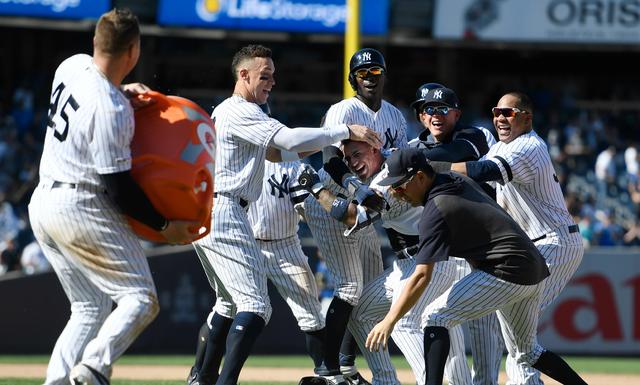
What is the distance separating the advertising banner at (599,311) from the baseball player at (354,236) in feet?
21.8

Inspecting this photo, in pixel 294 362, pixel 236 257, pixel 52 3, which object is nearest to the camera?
pixel 236 257

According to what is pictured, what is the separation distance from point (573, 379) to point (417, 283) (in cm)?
158

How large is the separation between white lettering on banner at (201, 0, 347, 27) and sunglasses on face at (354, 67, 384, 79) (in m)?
11.7

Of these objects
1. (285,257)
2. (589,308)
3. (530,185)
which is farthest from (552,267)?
(589,308)

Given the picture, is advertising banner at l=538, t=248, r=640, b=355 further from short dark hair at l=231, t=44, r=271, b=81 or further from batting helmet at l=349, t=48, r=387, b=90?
short dark hair at l=231, t=44, r=271, b=81

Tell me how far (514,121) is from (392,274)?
130cm

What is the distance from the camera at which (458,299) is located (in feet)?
20.4

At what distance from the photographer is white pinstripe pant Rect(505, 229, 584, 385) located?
7.16m

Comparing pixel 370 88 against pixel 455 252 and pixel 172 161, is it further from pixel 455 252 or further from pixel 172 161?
pixel 172 161

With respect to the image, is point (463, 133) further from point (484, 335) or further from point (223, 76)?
point (223, 76)

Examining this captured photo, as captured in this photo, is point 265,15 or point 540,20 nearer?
point 265,15

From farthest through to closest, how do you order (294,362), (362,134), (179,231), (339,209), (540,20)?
(540,20)
(294,362)
(339,209)
(362,134)
(179,231)

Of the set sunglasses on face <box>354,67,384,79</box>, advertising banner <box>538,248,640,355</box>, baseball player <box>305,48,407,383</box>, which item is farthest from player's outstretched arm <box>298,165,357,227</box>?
advertising banner <box>538,248,640,355</box>

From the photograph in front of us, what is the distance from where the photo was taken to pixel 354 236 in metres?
7.33
